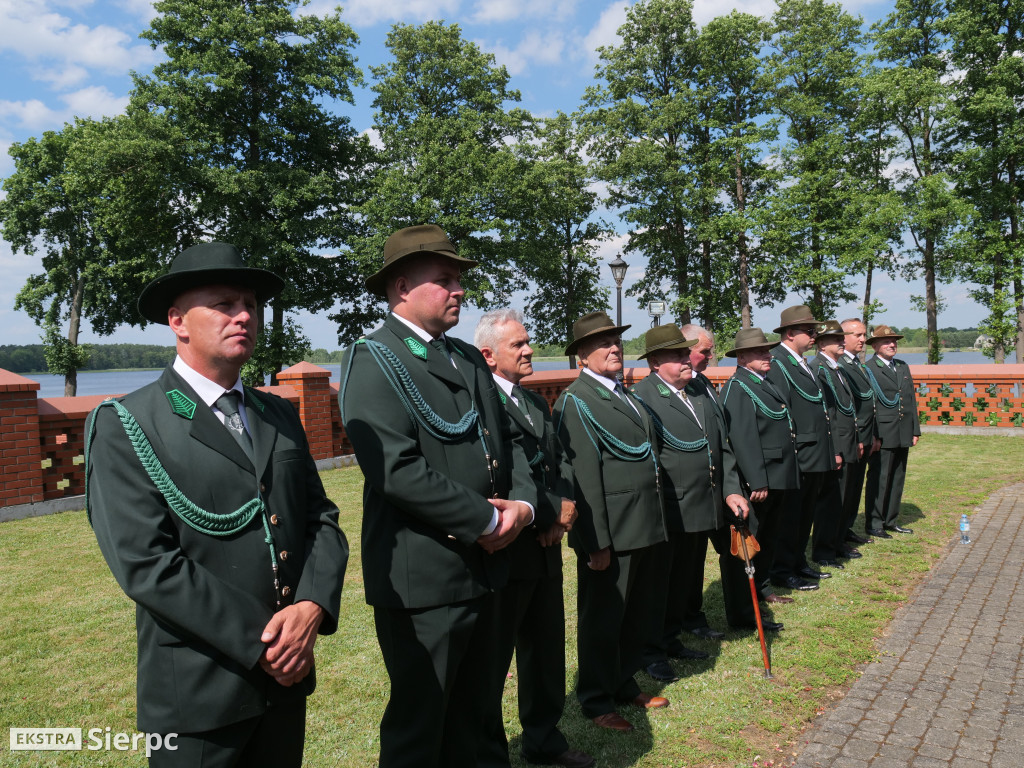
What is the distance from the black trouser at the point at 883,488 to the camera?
8359mm

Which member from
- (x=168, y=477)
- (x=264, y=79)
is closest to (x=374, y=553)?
(x=168, y=477)

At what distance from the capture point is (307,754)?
370 cm

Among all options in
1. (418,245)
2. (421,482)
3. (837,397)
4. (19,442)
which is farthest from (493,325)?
(19,442)

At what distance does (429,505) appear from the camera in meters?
2.62

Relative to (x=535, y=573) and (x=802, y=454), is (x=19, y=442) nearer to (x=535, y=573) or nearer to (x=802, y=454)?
(x=535, y=573)

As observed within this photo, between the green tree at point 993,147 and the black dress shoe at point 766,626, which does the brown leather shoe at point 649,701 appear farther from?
the green tree at point 993,147

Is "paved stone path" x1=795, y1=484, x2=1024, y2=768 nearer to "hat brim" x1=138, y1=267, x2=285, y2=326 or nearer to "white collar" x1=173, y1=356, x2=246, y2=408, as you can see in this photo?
"white collar" x1=173, y1=356, x2=246, y2=408

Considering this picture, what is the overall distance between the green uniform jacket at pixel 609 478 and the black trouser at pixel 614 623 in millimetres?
162

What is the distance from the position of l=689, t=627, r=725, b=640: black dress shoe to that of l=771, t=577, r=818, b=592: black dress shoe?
142 centimetres

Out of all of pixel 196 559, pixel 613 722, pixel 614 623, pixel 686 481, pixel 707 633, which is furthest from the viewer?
pixel 707 633

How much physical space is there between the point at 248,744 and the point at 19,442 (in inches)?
343

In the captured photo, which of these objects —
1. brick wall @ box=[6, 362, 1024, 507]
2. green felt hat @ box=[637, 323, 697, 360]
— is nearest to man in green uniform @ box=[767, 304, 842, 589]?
green felt hat @ box=[637, 323, 697, 360]

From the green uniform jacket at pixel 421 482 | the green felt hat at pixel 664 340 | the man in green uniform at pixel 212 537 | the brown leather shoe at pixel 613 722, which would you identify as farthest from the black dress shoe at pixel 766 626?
the man in green uniform at pixel 212 537

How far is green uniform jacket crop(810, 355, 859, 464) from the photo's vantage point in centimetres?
736
